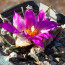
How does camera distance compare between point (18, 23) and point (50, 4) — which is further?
point (50, 4)

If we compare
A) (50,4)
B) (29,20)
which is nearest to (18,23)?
(29,20)

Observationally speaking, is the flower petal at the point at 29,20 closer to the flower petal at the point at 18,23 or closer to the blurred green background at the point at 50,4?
the flower petal at the point at 18,23

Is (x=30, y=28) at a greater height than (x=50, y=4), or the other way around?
(x=50, y=4)

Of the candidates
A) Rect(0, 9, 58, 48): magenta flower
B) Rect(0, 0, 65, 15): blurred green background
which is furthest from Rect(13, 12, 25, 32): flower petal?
Rect(0, 0, 65, 15): blurred green background

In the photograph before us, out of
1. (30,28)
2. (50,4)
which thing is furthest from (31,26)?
(50,4)

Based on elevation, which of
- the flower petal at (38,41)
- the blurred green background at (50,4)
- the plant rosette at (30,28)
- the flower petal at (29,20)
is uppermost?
the blurred green background at (50,4)

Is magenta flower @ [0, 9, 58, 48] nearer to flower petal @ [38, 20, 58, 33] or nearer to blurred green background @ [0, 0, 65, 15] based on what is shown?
flower petal @ [38, 20, 58, 33]

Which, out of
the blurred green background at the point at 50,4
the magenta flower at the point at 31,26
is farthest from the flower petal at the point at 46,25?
the blurred green background at the point at 50,4

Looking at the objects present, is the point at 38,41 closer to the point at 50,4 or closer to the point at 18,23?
the point at 18,23

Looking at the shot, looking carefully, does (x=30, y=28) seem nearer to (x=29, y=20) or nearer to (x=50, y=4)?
(x=29, y=20)

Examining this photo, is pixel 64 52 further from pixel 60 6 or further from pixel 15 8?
pixel 60 6

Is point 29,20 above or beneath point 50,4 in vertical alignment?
beneath

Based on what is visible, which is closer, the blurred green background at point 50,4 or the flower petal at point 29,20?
the flower petal at point 29,20
